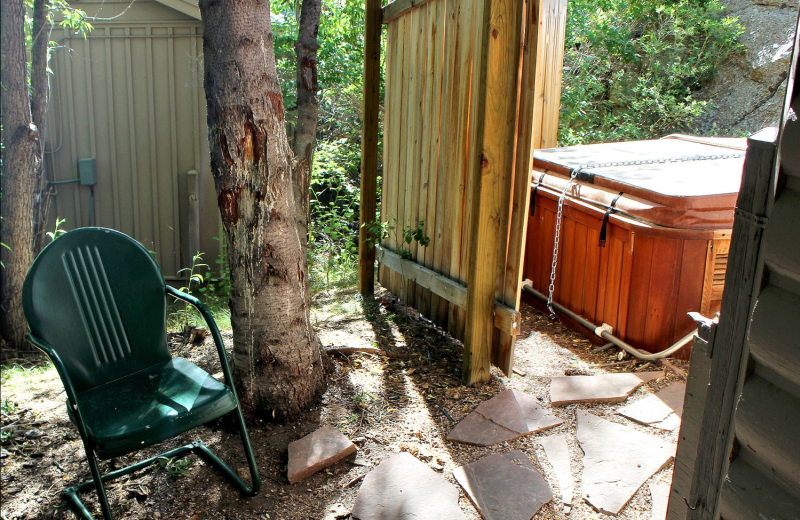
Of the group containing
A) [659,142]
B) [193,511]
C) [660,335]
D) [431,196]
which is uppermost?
[659,142]

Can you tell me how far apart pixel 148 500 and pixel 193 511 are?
21 cm

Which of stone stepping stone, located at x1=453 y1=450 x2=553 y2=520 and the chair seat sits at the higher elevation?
the chair seat

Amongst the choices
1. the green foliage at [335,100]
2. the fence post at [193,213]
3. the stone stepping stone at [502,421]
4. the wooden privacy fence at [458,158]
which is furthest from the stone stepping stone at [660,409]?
the fence post at [193,213]

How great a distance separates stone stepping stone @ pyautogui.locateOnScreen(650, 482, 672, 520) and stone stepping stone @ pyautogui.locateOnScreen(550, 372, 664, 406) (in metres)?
0.74

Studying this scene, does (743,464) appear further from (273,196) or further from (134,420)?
(273,196)

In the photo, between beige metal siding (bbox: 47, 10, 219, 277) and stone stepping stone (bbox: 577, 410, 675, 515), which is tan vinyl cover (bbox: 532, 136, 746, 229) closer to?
stone stepping stone (bbox: 577, 410, 675, 515)

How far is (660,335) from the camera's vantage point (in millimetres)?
3805

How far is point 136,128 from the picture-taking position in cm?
668

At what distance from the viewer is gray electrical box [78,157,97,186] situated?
261 inches

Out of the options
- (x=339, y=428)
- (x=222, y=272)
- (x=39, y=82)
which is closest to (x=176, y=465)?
(x=339, y=428)

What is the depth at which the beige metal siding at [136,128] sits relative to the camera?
6.51 metres

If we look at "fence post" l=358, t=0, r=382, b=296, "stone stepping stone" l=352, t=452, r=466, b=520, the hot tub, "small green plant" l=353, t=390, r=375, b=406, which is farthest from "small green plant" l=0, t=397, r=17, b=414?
the hot tub

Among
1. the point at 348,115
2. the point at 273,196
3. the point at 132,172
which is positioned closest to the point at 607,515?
the point at 273,196

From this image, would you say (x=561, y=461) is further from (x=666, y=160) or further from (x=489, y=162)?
(x=666, y=160)
